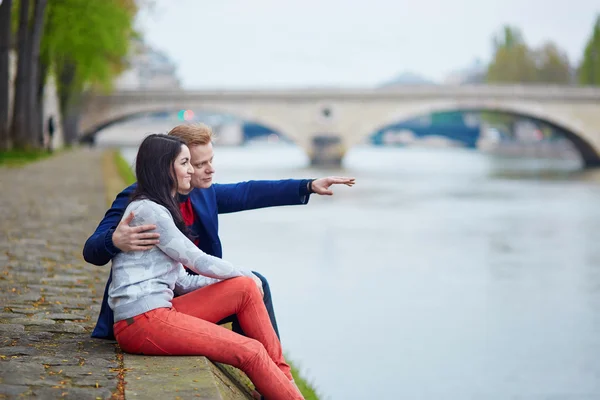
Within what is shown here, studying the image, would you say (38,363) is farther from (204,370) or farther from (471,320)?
(471,320)

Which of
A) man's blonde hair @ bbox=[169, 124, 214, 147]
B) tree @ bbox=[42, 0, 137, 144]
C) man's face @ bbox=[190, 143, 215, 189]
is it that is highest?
tree @ bbox=[42, 0, 137, 144]

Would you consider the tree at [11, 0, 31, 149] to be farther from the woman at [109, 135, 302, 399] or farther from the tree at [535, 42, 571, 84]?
the tree at [535, 42, 571, 84]

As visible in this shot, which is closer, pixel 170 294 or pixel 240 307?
pixel 170 294

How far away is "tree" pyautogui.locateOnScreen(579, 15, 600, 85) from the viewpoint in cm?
4938

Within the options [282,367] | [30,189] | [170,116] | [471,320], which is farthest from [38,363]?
[170,116]

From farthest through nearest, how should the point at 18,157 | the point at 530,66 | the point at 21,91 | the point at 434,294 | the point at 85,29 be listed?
the point at 530,66 < the point at 85,29 < the point at 21,91 < the point at 18,157 < the point at 434,294

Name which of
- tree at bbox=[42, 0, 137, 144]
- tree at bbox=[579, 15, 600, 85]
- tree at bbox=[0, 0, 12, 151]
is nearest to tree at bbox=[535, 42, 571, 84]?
tree at bbox=[579, 15, 600, 85]

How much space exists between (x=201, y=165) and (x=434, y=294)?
259 inches

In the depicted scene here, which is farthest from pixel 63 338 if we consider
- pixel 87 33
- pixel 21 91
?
pixel 87 33

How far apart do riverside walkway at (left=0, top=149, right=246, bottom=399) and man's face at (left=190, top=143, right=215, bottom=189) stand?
0.73 metres

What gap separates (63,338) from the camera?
14.0 ft

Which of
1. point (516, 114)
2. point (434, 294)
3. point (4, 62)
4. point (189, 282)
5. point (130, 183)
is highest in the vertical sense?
point (4, 62)

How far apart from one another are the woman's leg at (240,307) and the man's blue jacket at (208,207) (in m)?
0.27

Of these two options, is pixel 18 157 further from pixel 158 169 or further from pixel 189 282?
pixel 158 169
